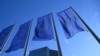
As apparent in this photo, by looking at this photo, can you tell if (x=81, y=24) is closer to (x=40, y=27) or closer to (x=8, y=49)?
(x=40, y=27)

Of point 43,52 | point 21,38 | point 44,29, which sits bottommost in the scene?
point 21,38

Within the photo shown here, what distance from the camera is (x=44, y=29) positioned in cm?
1259

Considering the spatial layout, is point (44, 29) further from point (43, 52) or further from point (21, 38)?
point (43, 52)

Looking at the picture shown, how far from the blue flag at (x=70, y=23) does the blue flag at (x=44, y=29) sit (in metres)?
1.24

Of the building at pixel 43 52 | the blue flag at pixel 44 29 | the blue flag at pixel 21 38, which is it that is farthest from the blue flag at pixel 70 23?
the building at pixel 43 52

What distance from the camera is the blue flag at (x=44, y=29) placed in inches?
463

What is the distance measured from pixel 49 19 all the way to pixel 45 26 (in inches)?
41.5

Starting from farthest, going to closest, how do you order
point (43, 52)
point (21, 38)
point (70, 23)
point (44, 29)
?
point (43, 52), point (21, 38), point (44, 29), point (70, 23)

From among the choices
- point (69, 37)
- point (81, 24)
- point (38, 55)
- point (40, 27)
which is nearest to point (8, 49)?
point (40, 27)

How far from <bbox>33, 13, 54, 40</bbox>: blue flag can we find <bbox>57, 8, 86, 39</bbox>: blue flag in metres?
1.24

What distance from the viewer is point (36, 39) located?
11.9 meters

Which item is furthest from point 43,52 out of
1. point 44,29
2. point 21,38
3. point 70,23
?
point 70,23

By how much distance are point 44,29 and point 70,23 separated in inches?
98.1

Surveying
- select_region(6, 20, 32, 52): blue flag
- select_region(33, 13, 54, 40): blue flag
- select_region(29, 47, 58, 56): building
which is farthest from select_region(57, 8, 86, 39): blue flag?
select_region(29, 47, 58, 56): building
